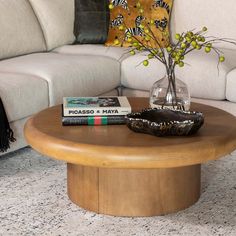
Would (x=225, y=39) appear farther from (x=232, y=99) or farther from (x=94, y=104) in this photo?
(x=94, y=104)

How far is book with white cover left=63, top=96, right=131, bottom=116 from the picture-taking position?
235 centimetres

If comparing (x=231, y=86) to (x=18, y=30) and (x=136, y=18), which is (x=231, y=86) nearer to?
(x=136, y=18)

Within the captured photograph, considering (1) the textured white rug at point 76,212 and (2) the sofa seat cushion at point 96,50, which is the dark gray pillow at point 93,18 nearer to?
(2) the sofa seat cushion at point 96,50

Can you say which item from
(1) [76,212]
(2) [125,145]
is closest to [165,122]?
(2) [125,145]

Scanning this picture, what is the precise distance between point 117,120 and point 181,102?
33 centimetres

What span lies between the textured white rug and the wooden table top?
34 cm

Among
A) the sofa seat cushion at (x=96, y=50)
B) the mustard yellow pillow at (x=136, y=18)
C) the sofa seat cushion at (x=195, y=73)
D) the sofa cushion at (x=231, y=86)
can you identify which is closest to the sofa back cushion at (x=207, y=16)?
the mustard yellow pillow at (x=136, y=18)

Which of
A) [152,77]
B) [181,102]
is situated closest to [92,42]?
[152,77]

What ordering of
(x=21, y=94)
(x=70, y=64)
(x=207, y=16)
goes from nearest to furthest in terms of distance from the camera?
(x=21, y=94)
(x=70, y=64)
(x=207, y=16)

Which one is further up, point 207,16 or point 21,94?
point 207,16

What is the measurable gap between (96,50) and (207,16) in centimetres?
81

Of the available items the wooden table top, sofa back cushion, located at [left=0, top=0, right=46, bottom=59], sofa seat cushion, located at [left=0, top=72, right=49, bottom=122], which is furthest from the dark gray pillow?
the wooden table top

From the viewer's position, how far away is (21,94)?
294 cm

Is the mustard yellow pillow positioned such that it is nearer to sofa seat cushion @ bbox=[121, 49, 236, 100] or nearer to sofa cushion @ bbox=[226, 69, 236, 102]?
sofa seat cushion @ bbox=[121, 49, 236, 100]
